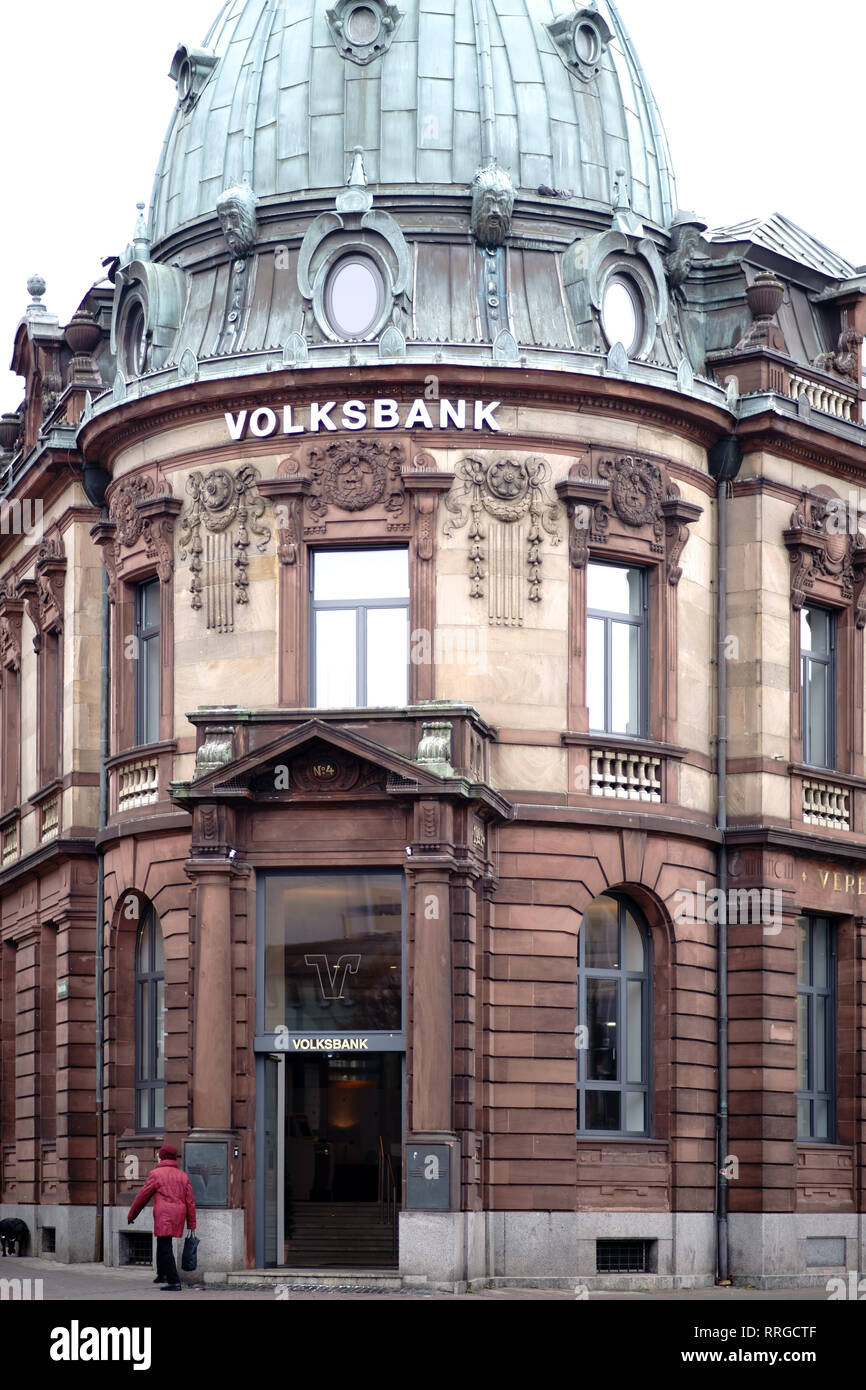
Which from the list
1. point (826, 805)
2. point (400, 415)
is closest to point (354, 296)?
point (400, 415)

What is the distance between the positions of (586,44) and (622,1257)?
18902 mm

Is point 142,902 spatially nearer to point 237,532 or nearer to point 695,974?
point 237,532

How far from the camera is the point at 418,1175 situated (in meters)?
32.8

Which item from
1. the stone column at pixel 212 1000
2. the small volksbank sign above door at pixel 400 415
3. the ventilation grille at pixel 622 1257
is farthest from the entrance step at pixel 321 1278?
the small volksbank sign above door at pixel 400 415

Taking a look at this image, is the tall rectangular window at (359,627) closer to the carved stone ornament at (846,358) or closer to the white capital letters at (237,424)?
the white capital letters at (237,424)

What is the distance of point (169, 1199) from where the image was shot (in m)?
32.7

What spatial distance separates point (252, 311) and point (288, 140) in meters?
3.02

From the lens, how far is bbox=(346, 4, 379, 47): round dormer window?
39.2m

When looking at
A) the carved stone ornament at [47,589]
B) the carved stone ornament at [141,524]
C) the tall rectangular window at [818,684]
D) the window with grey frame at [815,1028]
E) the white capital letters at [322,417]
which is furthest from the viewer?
the carved stone ornament at [47,589]

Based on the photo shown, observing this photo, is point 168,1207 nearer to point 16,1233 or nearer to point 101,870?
point 101,870

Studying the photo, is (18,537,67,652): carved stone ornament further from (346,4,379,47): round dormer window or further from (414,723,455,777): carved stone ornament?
(414,723,455,777): carved stone ornament

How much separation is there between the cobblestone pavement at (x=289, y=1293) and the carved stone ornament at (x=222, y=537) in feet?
30.9

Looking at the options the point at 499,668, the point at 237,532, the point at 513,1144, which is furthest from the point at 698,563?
the point at 513,1144

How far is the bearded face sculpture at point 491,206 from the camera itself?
37.3 m
